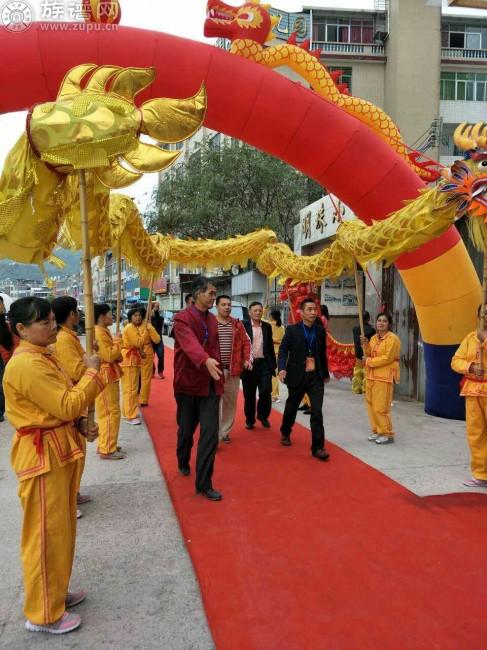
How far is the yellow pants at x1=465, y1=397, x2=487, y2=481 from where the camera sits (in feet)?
12.2

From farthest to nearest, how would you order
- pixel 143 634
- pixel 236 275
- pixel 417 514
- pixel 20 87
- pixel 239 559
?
pixel 236 275 < pixel 20 87 < pixel 417 514 < pixel 239 559 < pixel 143 634

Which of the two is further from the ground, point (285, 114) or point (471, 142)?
point (285, 114)

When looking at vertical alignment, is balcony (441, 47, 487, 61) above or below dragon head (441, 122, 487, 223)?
above

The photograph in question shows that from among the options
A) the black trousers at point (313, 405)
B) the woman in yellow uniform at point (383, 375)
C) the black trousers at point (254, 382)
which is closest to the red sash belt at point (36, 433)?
the black trousers at point (313, 405)

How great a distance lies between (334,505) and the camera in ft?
11.0

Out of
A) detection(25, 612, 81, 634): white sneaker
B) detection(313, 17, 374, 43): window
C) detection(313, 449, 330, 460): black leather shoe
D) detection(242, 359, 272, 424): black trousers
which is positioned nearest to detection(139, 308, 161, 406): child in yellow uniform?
detection(242, 359, 272, 424): black trousers

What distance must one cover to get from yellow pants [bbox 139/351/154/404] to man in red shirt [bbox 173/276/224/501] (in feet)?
10.3

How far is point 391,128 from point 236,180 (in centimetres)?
1147

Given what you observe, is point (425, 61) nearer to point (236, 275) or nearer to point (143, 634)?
point (236, 275)

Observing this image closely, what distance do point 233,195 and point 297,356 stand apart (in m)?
13.9

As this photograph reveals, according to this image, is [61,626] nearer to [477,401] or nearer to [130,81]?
[130,81]

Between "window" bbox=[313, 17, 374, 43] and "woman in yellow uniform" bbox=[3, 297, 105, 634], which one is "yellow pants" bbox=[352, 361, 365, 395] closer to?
"woman in yellow uniform" bbox=[3, 297, 105, 634]

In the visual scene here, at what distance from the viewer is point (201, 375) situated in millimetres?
3527

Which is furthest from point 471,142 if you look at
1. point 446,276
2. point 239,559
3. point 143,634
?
point 143,634
